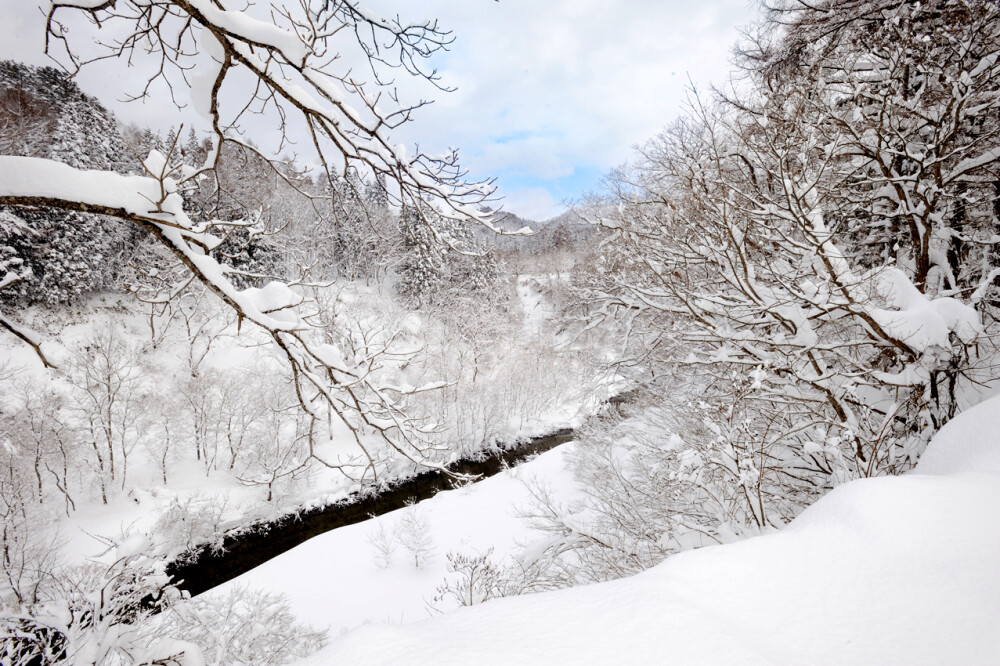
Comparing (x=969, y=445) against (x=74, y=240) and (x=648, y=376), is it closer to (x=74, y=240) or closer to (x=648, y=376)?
(x=648, y=376)

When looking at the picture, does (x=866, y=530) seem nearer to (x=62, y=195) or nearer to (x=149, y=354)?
(x=62, y=195)

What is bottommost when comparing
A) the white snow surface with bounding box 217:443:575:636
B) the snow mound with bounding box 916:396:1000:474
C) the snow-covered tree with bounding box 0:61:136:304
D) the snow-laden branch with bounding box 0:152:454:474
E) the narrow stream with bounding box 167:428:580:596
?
the white snow surface with bounding box 217:443:575:636

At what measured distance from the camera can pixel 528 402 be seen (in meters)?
21.9

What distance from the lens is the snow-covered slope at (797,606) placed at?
120 centimetres

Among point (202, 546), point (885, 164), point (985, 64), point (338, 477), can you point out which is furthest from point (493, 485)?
point (985, 64)

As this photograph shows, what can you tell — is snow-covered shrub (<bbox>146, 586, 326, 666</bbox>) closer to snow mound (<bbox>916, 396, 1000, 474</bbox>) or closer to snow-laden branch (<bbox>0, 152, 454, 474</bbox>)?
snow-laden branch (<bbox>0, 152, 454, 474</bbox>)

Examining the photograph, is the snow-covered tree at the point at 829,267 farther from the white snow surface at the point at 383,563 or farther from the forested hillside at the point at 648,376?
the white snow surface at the point at 383,563

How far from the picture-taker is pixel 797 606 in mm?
1406

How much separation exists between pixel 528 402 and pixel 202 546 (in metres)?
14.9

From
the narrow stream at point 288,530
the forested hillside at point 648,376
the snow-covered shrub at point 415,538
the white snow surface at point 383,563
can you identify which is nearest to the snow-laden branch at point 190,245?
the forested hillside at point 648,376

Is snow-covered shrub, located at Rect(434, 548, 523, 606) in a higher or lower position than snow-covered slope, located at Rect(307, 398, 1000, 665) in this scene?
lower

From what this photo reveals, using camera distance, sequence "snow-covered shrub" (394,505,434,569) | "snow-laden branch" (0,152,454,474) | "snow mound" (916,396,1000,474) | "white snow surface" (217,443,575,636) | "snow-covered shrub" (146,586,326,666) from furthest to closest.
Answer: "snow-covered shrub" (394,505,434,569), "white snow surface" (217,443,575,636), "snow-covered shrub" (146,586,326,666), "snow mound" (916,396,1000,474), "snow-laden branch" (0,152,454,474)

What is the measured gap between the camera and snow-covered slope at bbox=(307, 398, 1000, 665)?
120 centimetres

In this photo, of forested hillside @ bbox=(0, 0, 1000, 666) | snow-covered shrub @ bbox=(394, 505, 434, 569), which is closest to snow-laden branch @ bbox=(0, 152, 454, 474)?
forested hillside @ bbox=(0, 0, 1000, 666)
